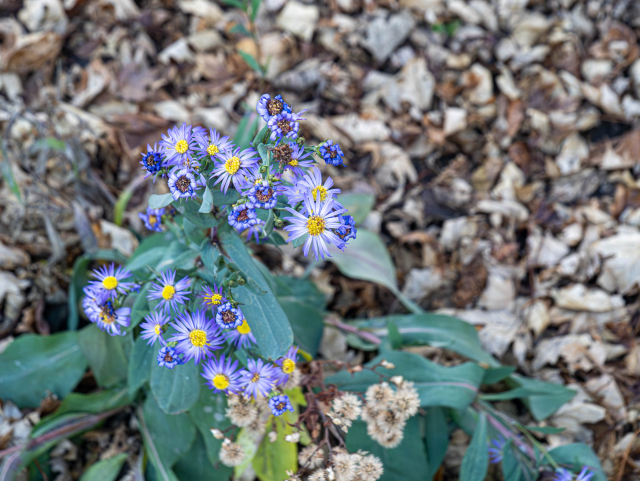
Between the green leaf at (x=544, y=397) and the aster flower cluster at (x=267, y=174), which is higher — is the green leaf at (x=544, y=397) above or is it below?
below

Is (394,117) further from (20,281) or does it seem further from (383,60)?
(20,281)

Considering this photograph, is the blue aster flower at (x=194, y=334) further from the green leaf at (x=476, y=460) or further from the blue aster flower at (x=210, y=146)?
the green leaf at (x=476, y=460)

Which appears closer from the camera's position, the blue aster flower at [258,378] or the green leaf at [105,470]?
the blue aster flower at [258,378]

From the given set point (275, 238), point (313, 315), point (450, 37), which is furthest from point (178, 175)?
point (450, 37)

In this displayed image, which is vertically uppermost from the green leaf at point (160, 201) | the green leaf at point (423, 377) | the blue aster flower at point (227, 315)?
the green leaf at point (160, 201)

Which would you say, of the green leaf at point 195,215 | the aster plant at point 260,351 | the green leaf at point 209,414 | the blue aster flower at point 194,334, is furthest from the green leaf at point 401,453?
the green leaf at point 195,215

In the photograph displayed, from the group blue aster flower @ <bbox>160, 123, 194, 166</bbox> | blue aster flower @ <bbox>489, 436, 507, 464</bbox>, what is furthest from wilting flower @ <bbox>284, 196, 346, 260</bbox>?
blue aster flower @ <bbox>489, 436, 507, 464</bbox>

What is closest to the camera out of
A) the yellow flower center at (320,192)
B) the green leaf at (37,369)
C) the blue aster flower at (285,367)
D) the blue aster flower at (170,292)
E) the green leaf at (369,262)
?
the yellow flower center at (320,192)

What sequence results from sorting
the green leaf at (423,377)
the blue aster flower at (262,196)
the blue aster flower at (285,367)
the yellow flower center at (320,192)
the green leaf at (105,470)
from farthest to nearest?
the green leaf at (105,470)
the green leaf at (423,377)
the blue aster flower at (285,367)
the yellow flower center at (320,192)
the blue aster flower at (262,196)
